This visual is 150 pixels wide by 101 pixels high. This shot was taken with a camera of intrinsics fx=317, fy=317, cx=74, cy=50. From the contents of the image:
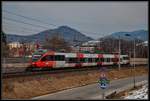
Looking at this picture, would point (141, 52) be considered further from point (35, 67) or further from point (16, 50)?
point (35, 67)

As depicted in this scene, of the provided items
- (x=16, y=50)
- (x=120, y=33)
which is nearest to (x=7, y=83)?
(x=120, y=33)

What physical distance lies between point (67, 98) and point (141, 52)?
80.9 m

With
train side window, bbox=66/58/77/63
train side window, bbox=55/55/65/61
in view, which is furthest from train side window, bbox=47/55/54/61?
train side window, bbox=66/58/77/63

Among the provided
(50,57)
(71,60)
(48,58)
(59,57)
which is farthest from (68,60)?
(48,58)

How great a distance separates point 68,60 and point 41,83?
16.2 metres

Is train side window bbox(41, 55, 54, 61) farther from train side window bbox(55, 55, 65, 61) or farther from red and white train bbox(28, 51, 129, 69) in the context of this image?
train side window bbox(55, 55, 65, 61)

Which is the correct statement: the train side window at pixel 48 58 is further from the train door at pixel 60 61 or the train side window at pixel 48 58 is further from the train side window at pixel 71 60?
the train side window at pixel 71 60

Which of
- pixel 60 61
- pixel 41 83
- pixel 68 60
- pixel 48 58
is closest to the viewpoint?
pixel 41 83

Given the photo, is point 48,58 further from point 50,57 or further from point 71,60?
point 71,60

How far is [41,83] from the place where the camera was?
3522 centimetres

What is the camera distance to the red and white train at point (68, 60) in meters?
45.8

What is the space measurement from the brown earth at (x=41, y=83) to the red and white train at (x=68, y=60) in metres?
4.14

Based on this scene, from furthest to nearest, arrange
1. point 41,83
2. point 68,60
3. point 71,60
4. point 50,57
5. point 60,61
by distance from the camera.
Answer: point 71,60 → point 68,60 → point 60,61 → point 50,57 → point 41,83

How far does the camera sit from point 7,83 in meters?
30.0
